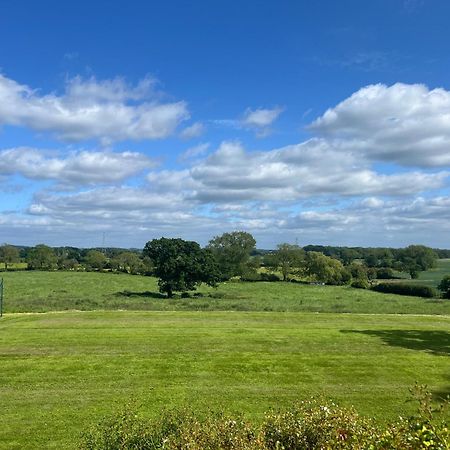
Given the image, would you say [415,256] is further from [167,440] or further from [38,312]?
[167,440]

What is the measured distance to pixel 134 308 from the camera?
31500 mm

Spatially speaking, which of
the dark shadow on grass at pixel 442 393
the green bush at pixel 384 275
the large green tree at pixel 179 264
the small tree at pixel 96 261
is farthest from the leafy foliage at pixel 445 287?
the small tree at pixel 96 261

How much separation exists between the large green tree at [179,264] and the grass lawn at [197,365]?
68.9 ft

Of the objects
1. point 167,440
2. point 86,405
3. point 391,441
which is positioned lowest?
point 86,405

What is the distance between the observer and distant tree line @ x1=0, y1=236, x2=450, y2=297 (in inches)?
1901

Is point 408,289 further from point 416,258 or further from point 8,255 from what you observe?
point 8,255

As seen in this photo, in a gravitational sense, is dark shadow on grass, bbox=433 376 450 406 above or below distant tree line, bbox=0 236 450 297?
below

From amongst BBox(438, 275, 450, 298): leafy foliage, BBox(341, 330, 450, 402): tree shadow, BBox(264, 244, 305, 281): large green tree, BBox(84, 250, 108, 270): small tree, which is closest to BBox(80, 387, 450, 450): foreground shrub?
BBox(341, 330, 450, 402): tree shadow

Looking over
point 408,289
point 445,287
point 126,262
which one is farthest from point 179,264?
point 126,262

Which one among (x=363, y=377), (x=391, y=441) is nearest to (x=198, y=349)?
A: (x=363, y=377)

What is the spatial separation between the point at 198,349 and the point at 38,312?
15.1m

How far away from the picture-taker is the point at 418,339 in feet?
71.6

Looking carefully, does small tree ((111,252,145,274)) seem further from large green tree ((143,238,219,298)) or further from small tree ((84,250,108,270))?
large green tree ((143,238,219,298))

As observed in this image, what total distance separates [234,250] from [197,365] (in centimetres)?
7773
